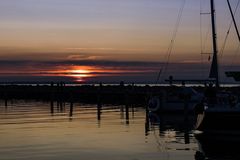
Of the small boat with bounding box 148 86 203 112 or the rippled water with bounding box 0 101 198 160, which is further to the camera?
the small boat with bounding box 148 86 203 112

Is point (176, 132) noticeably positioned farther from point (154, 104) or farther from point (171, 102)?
point (171, 102)

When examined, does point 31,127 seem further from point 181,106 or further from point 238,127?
point 181,106

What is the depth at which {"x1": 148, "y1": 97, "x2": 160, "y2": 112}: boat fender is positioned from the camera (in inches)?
1829

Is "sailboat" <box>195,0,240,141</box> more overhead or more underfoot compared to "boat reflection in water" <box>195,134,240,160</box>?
more overhead

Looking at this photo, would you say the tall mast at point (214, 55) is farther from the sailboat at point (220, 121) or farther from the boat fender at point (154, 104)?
the boat fender at point (154, 104)

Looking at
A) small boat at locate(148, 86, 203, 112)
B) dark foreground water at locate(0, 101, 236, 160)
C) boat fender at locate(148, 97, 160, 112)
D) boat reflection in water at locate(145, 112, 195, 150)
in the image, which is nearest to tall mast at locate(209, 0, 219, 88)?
boat reflection in water at locate(145, 112, 195, 150)

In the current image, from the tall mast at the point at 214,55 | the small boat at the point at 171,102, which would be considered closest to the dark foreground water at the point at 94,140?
the tall mast at the point at 214,55

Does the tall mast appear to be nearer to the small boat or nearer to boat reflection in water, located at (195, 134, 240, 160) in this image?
boat reflection in water, located at (195, 134, 240, 160)

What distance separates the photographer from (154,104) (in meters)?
46.6

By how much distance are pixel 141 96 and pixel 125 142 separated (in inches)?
1817

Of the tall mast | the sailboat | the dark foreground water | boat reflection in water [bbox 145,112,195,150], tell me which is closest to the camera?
the dark foreground water

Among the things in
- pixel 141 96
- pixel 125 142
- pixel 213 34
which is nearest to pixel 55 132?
pixel 125 142

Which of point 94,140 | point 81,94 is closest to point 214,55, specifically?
point 94,140

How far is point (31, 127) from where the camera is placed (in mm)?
31203
